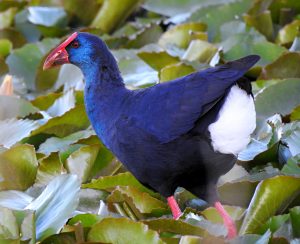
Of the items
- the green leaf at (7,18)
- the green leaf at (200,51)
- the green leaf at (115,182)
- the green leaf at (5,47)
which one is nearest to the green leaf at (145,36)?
the green leaf at (200,51)

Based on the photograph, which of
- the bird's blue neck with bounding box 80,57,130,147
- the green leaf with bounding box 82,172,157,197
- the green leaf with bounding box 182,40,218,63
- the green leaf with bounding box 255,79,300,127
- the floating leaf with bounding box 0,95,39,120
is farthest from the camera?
the green leaf with bounding box 182,40,218,63

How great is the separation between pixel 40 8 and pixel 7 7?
0.46 m

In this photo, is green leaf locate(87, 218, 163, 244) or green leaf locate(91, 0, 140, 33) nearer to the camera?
green leaf locate(87, 218, 163, 244)

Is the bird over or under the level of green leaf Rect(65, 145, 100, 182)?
over

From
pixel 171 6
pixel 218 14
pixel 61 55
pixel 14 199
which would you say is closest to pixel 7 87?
pixel 61 55

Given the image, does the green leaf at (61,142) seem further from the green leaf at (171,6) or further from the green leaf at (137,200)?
the green leaf at (171,6)

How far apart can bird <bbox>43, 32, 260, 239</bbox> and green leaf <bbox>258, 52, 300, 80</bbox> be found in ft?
3.34

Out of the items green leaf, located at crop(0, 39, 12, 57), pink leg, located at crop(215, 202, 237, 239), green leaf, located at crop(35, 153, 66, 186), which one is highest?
pink leg, located at crop(215, 202, 237, 239)

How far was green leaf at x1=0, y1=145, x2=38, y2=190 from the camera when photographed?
3.03 metres

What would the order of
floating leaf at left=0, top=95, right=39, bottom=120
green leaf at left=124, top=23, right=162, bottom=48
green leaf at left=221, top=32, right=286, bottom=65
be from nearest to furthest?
1. floating leaf at left=0, top=95, right=39, bottom=120
2. green leaf at left=221, top=32, right=286, bottom=65
3. green leaf at left=124, top=23, right=162, bottom=48

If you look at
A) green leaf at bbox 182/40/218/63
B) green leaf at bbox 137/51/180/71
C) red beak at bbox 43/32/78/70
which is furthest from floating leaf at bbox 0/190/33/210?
green leaf at bbox 182/40/218/63

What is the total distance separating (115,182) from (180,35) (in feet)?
5.18

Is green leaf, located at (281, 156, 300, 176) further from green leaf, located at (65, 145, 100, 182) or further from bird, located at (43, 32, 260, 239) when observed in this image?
green leaf, located at (65, 145, 100, 182)

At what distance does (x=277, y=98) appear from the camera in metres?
3.46
